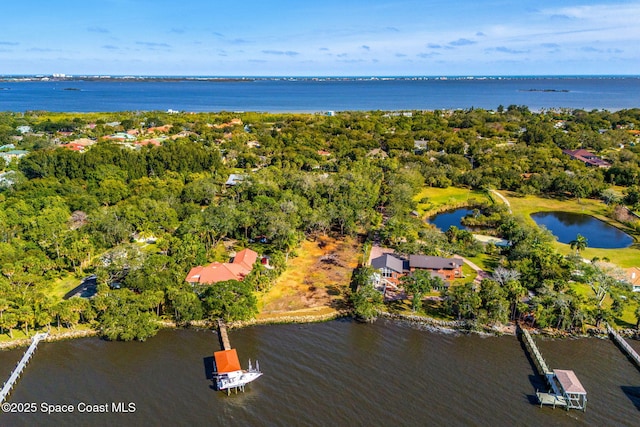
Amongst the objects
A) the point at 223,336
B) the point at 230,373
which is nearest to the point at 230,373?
the point at 230,373

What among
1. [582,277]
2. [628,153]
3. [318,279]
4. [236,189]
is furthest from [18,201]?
[628,153]

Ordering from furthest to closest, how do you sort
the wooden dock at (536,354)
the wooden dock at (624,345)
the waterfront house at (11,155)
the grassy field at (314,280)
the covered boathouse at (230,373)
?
the waterfront house at (11,155) < the grassy field at (314,280) < the wooden dock at (624,345) < the wooden dock at (536,354) < the covered boathouse at (230,373)

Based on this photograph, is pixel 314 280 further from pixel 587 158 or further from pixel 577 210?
pixel 587 158

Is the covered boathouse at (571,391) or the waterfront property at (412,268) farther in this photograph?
the waterfront property at (412,268)

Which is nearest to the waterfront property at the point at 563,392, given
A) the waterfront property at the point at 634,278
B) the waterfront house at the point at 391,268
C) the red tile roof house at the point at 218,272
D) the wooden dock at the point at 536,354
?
the wooden dock at the point at 536,354

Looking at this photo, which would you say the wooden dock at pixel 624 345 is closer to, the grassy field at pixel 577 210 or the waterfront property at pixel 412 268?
the waterfront property at pixel 412 268

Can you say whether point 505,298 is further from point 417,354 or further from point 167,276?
point 167,276

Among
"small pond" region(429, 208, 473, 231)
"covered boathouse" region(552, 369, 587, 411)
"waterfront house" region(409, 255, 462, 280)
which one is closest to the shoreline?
"covered boathouse" region(552, 369, 587, 411)
